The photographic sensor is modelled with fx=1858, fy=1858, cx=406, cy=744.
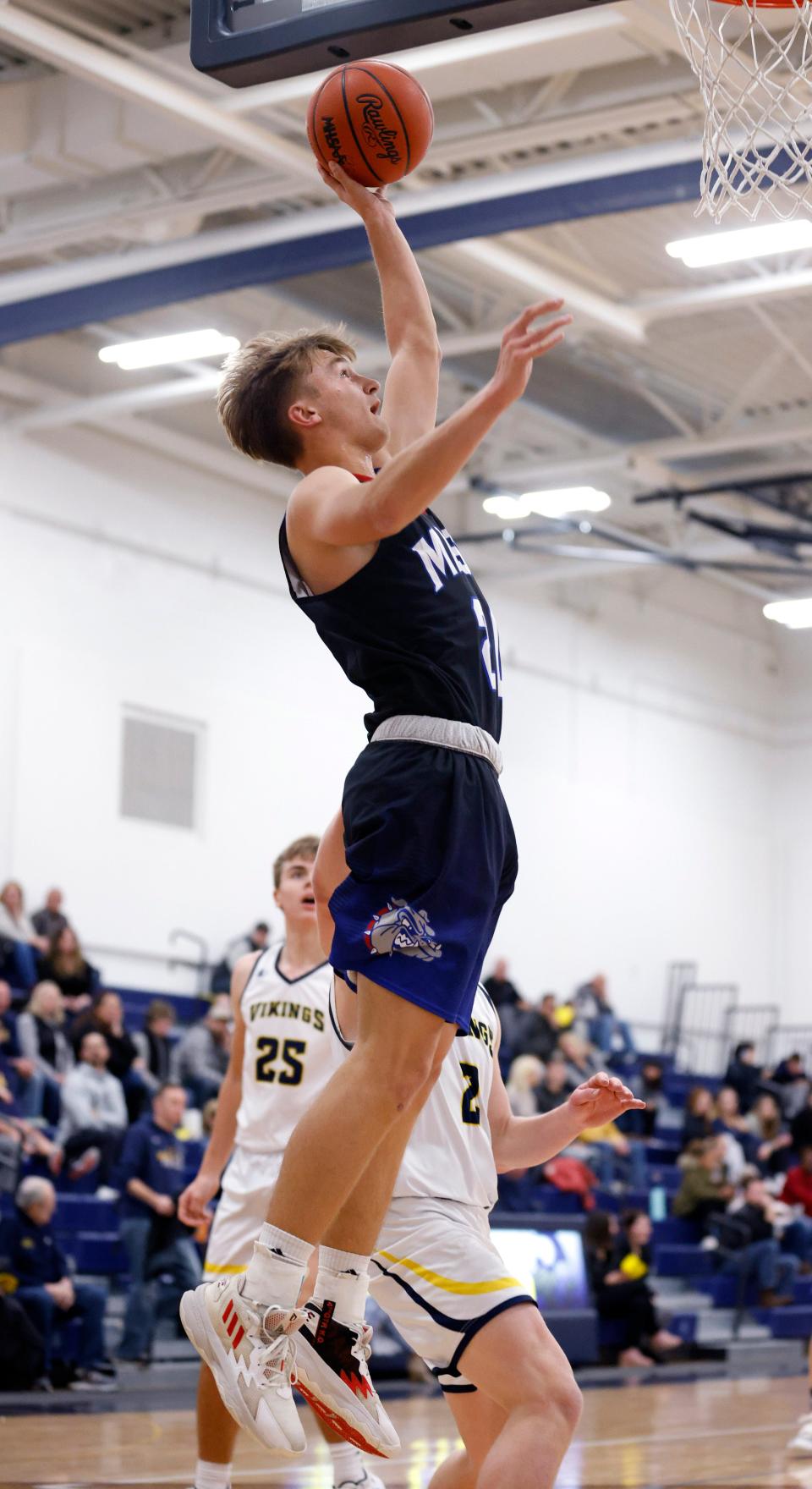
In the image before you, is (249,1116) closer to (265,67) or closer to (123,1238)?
(265,67)

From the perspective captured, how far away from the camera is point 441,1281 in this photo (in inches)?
158

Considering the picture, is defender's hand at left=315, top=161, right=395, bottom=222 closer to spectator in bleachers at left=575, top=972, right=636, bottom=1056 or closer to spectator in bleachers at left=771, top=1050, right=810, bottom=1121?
spectator in bleachers at left=575, top=972, right=636, bottom=1056

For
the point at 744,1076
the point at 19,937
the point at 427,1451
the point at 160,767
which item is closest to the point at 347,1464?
the point at 427,1451

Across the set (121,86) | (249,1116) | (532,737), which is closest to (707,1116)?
(532,737)

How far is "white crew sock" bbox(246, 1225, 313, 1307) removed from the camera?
3.51 m

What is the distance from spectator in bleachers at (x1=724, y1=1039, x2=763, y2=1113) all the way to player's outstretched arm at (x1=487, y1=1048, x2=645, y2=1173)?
54.3ft

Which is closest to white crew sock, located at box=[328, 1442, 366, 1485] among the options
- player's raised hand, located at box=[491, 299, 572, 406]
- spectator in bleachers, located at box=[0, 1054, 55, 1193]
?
player's raised hand, located at box=[491, 299, 572, 406]

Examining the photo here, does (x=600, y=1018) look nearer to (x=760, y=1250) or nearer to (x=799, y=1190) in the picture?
(x=799, y=1190)

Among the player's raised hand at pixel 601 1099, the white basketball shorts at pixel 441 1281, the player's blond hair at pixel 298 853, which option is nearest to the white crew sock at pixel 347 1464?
the white basketball shorts at pixel 441 1281

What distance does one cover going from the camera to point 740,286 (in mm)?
13102

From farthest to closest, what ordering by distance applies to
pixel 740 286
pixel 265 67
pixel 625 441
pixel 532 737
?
pixel 532 737 < pixel 625 441 < pixel 740 286 < pixel 265 67

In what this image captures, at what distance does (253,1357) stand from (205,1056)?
10.9 m

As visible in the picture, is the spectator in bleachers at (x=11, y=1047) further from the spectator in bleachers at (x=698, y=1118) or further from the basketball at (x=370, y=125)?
the basketball at (x=370, y=125)

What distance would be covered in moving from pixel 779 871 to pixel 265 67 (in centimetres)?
2140
